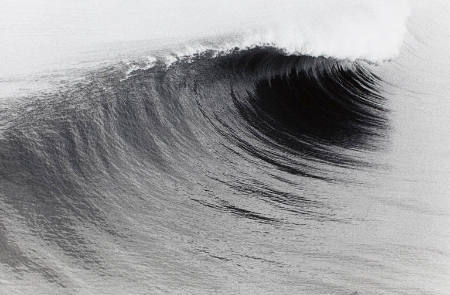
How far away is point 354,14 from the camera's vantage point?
22.9 metres

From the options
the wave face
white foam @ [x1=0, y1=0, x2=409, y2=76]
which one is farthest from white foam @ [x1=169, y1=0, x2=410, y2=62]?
the wave face

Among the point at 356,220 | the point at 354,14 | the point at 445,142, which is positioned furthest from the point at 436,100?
the point at 356,220

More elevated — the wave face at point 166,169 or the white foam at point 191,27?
the white foam at point 191,27

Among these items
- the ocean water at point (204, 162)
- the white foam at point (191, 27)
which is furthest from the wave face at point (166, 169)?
the white foam at point (191, 27)

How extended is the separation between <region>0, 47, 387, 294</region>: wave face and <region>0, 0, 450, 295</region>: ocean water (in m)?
0.03

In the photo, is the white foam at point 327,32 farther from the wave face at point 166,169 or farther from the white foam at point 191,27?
the wave face at point 166,169

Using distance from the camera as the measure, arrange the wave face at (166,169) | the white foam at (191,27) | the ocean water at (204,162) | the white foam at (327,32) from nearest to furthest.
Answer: the wave face at (166,169)
the ocean water at (204,162)
the white foam at (191,27)
the white foam at (327,32)

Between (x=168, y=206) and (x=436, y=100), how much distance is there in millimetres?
11652

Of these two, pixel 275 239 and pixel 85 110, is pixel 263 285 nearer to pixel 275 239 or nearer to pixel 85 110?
pixel 275 239

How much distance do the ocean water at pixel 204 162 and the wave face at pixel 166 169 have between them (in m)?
0.03

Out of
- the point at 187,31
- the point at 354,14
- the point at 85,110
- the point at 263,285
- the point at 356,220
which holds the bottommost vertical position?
the point at 263,285

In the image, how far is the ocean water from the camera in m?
6.72

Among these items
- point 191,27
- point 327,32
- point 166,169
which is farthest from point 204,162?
point 327,32

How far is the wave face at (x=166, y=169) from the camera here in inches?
256
